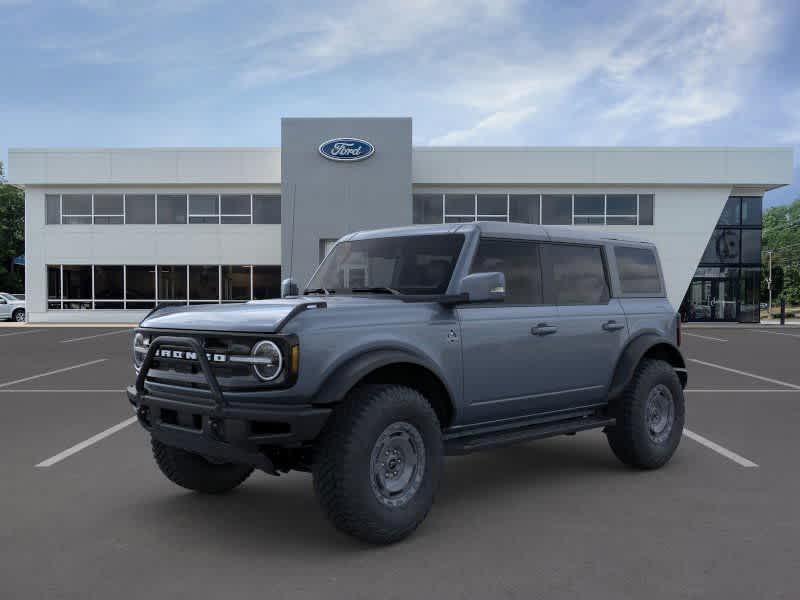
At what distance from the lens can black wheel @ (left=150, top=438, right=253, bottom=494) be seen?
5078mm

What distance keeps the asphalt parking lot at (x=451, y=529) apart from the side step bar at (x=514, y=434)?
447 millimetres

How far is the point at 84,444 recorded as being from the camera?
701cm

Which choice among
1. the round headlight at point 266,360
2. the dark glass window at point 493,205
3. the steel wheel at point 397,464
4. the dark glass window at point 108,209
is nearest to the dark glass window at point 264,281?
the dark glass window at point 108,209

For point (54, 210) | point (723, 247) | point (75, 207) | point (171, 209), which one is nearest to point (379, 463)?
point (171, 209)

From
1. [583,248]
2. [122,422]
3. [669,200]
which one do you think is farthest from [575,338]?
[669,200]

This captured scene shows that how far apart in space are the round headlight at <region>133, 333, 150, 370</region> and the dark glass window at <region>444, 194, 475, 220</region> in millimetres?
27001

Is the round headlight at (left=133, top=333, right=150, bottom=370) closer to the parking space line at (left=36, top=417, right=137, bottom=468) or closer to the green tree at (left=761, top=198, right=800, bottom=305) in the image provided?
the parking space line at (left=36, top=417, right=137, bottom=468)

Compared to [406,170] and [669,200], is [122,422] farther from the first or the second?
[669,200]

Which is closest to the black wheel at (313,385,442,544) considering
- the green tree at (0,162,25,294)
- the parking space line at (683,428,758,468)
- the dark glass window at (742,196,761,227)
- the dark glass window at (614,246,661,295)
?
the dark glass window at (614,246,661,295)

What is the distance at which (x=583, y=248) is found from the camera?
587 centimetres

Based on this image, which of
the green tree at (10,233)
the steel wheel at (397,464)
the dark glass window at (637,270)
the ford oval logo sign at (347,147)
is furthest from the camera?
the green tree at (10,233)

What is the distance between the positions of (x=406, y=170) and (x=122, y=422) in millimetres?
21952

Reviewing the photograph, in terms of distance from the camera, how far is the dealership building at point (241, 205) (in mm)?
30938

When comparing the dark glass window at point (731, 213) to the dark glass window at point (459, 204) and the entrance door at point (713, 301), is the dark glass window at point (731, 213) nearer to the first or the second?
the entrance door at point (713, 301)
